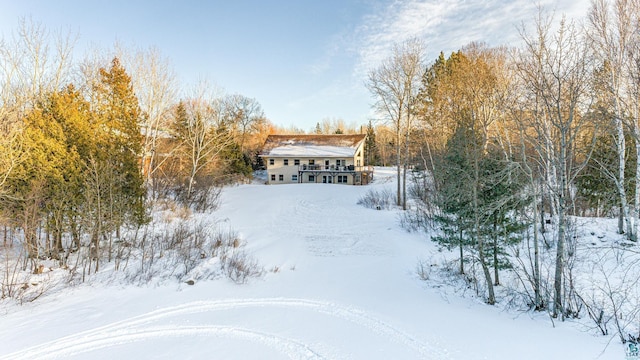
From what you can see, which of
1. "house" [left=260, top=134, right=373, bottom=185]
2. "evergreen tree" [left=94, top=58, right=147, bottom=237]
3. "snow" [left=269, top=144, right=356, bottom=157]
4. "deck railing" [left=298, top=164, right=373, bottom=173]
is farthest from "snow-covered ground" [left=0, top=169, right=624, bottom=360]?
"snow" [left=269, top=144, right=356, bottom=157]

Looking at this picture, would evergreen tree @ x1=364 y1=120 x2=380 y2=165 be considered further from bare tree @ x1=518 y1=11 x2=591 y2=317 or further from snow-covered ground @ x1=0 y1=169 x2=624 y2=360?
bare tree @ x1=518 y1=11 x2=591 y2=317

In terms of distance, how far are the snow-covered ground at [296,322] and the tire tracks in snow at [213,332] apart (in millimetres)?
23

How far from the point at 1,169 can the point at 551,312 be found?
1515 centimetres

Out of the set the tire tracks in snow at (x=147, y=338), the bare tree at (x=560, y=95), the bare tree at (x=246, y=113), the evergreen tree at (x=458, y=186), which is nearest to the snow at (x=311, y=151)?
the bare tree at (x=246, y=113)

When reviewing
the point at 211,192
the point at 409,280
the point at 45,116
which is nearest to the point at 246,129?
the point at 211,192

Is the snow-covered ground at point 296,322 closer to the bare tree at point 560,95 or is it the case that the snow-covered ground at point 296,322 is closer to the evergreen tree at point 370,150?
the bare tree at point 560,95

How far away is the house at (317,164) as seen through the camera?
1345 inches

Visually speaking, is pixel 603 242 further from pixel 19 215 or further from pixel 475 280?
pixel 19 215

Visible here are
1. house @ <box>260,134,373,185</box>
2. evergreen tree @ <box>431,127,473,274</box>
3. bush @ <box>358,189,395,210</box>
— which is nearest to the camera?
evergreen tree @ <box>431,127,473,274</box>

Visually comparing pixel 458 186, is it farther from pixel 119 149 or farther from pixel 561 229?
pixel 119 149

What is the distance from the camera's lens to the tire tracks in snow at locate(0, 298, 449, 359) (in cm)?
551

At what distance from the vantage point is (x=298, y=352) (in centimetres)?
547

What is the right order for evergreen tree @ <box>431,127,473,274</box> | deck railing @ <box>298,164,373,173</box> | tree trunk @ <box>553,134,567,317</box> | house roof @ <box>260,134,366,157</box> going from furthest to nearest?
house roof @ <box>260,134,366,157</box>
deck railing @ <box>298,164,373,173</box>
evergreen tree @ <box>431,127,473,274</box>
tree trunk @ <box>553,134,567,317</box>

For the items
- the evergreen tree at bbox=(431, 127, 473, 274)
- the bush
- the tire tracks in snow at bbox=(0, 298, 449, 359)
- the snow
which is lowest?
the tire tracks in snow at bbox=(0, 298, 449, 359)
